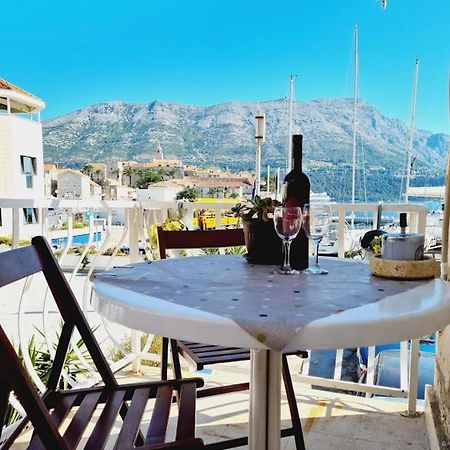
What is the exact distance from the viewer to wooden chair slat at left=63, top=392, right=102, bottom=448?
1062 mm

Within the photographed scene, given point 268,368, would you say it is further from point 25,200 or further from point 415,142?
point 415,142

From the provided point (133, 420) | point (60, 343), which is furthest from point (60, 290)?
point (133, 420)

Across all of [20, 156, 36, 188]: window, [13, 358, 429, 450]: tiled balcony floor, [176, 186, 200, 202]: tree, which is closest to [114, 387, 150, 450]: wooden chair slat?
[13, 358, 429, 450]: tiled balcony floor

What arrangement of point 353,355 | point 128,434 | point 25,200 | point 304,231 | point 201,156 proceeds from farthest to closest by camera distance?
point 201,156
point 353,355
point 25,200
point 304,231
point 128,434

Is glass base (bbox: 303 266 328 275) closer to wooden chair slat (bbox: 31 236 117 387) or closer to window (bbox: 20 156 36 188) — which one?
wooden chair slat (bbox: 31 236 117 387)

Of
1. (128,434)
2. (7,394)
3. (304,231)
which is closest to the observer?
(7,394)

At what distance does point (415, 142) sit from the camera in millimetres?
10859

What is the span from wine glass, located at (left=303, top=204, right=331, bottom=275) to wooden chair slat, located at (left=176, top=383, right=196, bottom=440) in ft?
1.68

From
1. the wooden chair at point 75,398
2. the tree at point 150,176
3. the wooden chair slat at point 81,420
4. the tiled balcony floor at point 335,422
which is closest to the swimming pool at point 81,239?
the tiled balcony floor at point 335,422

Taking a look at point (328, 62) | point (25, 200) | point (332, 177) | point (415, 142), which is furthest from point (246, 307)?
point (328, 62)

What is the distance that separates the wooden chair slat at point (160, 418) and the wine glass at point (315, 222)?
0.56 m

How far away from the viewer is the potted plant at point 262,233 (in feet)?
4.56

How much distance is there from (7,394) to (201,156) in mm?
14207

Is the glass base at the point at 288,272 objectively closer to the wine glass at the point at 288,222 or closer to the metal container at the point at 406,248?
the wine glass at the point at 288,222
